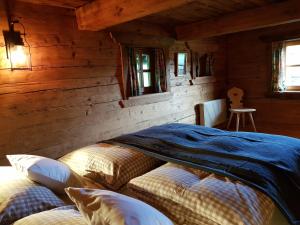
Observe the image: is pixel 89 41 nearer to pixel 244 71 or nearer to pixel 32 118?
pixel 32 118

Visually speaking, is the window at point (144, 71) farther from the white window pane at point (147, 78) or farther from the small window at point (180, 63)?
the small window at point (180, 63)

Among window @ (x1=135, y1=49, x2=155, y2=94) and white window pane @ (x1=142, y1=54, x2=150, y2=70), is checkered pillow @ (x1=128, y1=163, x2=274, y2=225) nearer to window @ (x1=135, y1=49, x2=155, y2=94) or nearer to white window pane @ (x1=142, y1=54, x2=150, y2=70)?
window @ (x1=135, y1=49, x2=155, y2=94)

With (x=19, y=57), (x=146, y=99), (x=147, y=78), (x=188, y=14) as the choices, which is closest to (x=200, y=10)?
(x=188, y=14)

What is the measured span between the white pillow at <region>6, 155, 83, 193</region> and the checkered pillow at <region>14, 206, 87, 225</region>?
1.18ft

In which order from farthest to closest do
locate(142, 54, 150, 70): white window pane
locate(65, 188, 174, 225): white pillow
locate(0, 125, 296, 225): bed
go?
locate(142, 54, 150, 70): white window pane < locate(0, 125, 296, 225): bed < locate(65, 188, 174, 225): white pillow

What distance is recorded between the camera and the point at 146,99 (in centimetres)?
319

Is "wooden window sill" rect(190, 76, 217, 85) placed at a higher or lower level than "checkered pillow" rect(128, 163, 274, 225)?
higher

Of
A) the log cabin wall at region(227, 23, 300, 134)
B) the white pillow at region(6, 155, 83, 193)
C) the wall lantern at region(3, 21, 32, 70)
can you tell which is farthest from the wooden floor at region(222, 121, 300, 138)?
the wall lantern at region(3, 21, 32, 70)

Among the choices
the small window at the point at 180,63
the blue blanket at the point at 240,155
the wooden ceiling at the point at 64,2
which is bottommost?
the blue blanket at the point at 240,155

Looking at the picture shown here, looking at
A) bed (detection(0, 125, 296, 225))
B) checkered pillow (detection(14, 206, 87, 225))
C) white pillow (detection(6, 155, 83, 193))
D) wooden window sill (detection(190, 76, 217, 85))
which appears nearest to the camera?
checkered pillow (detection(14, 206, 87, 225))

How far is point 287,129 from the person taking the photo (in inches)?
175

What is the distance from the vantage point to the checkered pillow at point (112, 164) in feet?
5.75

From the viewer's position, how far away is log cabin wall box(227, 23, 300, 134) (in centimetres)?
436

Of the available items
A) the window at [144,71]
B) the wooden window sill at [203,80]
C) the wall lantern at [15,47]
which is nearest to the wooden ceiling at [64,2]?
the wall lantern at [15,47]
